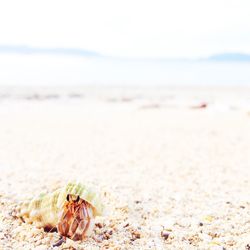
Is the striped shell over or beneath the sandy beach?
over

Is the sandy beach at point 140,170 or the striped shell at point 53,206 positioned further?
the sandy beach at point 140,170

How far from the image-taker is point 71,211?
2.13 m

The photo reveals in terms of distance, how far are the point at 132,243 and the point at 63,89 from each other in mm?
11878

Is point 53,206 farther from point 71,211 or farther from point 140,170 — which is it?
point 140,170

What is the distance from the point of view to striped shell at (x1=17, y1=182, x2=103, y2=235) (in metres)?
2.16

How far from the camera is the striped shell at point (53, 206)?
85.1 inches

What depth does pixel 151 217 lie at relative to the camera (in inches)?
109

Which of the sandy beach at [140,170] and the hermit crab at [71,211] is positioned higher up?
the hermit crab at [71,211]

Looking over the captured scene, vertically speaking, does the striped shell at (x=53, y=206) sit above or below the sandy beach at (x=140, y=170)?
above

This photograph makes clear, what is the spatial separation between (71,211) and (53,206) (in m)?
0.17

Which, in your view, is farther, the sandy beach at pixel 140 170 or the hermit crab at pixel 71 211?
the sandy beach at pixel 140 170

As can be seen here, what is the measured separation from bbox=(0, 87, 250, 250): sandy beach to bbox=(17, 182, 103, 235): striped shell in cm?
5

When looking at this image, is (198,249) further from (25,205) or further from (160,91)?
(160,91)

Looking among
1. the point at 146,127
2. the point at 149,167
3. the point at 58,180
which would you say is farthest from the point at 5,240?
the point at 146,127
